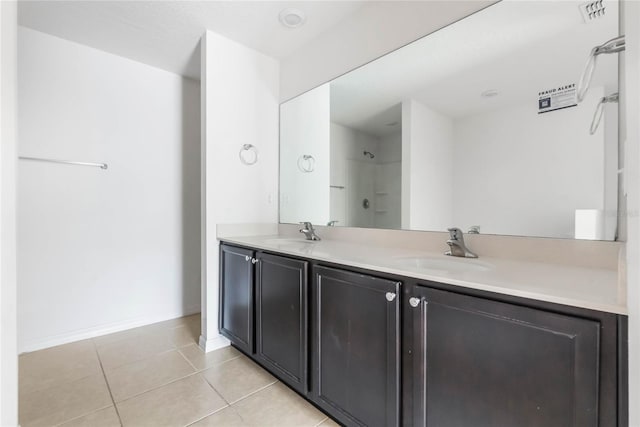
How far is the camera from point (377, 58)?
Answer: 5.81ft

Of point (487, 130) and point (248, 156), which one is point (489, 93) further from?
point (248, 156)

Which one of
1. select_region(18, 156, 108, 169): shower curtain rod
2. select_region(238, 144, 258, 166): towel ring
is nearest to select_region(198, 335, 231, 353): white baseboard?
select_region(238, 144, 258, 166): towel ring

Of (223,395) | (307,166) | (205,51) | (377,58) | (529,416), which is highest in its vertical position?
(205,51)

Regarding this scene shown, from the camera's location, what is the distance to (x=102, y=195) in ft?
7.43

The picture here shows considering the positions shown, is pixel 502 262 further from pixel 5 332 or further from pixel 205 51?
pixel 205 51

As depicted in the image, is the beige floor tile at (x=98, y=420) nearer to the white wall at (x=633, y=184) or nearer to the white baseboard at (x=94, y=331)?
the white baseboard at (x=94, y=331)

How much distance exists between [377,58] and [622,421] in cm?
190

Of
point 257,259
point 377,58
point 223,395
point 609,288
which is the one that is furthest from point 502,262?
point 223,395

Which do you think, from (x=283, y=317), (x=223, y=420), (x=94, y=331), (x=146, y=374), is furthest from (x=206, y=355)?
(x=94, y=331)

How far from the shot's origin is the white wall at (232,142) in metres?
2.04

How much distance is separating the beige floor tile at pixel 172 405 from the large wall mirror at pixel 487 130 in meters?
1.34

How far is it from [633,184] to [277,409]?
1589mm

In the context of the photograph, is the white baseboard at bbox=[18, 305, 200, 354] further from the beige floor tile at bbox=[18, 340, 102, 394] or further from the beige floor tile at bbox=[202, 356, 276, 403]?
the beige floor tile at bbox=[202, 356, 276, 403]

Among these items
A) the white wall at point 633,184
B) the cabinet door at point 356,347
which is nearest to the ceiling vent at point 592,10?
the white wall at point 633,184
